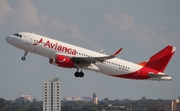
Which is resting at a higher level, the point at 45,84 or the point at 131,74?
the point at 45,84

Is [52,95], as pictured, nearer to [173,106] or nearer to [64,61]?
[173,106]

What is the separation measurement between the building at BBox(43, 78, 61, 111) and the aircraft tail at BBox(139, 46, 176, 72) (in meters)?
88.3

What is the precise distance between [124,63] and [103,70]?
4.10 metres

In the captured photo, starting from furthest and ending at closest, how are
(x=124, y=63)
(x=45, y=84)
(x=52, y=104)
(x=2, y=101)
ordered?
(x=45, y=84)
(x=52, y=104)
(x=2, y=101)
(x=124, y=63)

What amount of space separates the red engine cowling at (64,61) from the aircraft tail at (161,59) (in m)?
13.8

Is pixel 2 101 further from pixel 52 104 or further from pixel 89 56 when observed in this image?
pixel 89 56

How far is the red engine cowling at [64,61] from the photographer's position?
272 feet

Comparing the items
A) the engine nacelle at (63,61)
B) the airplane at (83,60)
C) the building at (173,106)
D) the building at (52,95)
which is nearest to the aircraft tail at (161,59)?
the airplane at (83,60)

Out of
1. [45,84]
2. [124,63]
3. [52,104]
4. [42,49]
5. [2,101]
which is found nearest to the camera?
[42,49]

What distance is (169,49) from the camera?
307ft

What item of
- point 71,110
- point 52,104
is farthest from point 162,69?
point 52,104

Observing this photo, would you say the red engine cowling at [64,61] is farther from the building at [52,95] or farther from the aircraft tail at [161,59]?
the building at [52,95]

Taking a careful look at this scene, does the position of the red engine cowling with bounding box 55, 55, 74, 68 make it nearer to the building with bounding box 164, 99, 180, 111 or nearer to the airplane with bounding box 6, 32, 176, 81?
the airplane with bounding box 6, 32, 176, 81

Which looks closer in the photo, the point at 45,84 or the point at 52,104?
the point at 52,104
